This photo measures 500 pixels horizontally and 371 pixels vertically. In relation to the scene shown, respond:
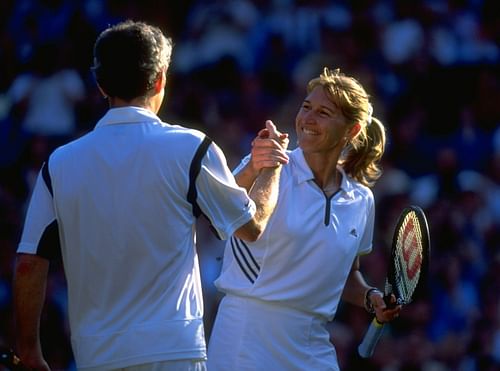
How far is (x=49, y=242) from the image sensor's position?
4523 mm

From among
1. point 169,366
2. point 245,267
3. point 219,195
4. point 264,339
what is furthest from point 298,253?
point 169,366

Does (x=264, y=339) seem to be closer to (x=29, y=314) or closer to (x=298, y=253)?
(x=298, y=253)

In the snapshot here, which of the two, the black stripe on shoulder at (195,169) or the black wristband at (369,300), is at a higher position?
the black stripe on shoulder at (195,169)

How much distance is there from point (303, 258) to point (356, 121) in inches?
26.8

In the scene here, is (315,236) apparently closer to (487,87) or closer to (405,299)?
(405,299)

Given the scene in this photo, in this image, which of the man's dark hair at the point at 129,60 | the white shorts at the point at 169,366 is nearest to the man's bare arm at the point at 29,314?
the white shorts at the point at 169,366

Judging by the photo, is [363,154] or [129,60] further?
[363,154]

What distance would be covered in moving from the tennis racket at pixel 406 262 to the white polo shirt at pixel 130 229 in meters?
1.24

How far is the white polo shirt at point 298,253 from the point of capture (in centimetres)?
547

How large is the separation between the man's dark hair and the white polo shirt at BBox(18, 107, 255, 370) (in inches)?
3.2

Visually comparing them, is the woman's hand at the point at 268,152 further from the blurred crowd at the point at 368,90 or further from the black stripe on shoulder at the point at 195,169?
the blurred crowd at the point at 368,90

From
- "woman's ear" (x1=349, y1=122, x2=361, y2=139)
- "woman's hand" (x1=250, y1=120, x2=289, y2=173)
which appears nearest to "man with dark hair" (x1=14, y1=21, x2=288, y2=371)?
"woman's hand" (x1=250, y1=120, x2=289, y2=173)

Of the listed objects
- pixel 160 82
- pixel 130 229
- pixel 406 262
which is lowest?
pixel 406 262

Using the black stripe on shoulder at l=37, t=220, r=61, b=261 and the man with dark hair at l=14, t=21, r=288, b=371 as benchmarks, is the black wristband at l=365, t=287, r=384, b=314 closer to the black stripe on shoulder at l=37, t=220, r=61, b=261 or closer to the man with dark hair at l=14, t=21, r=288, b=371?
the man with dark hair at l=14, t=21, r=288, b=371
